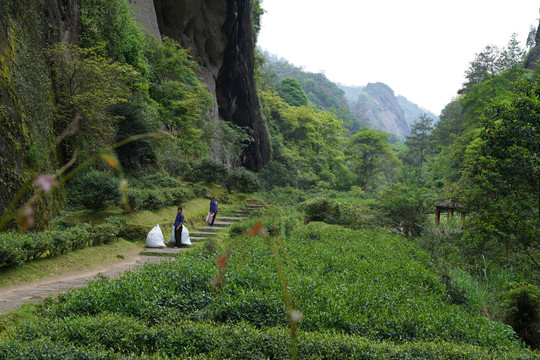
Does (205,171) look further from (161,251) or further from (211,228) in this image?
(161,251)

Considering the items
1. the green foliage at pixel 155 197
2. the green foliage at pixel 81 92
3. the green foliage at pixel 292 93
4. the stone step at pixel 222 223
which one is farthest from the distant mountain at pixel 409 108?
the green foliage at pixel 81 92

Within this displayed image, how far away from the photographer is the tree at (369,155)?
38562 millimetres

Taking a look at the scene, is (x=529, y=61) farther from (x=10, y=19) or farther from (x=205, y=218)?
(x=10, y=19)

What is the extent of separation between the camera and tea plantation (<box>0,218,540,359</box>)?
144 inches

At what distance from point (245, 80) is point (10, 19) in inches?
780

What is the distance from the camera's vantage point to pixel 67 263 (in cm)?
680

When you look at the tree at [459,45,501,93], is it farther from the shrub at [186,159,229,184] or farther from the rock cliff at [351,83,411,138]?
the rock cliff at [351,83,411,138]

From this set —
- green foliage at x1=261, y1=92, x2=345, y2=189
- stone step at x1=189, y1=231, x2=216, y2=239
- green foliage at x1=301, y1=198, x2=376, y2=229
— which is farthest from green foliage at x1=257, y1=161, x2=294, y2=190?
stone step at x1=189, y1=231, x2=216, y2=239

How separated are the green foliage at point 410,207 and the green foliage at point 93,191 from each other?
11.9 m

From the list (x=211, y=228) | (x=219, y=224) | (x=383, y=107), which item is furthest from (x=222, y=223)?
(x=383, y=107)

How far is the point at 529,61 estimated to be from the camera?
2917cm

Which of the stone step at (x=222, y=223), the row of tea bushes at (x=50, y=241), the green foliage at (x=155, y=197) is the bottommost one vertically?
the stone step at (x=222, y=223)

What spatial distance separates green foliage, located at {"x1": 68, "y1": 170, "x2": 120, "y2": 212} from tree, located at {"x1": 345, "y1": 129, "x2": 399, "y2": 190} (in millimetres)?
32438

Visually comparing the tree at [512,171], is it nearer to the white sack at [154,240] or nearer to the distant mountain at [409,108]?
the white sack at [154,240]
